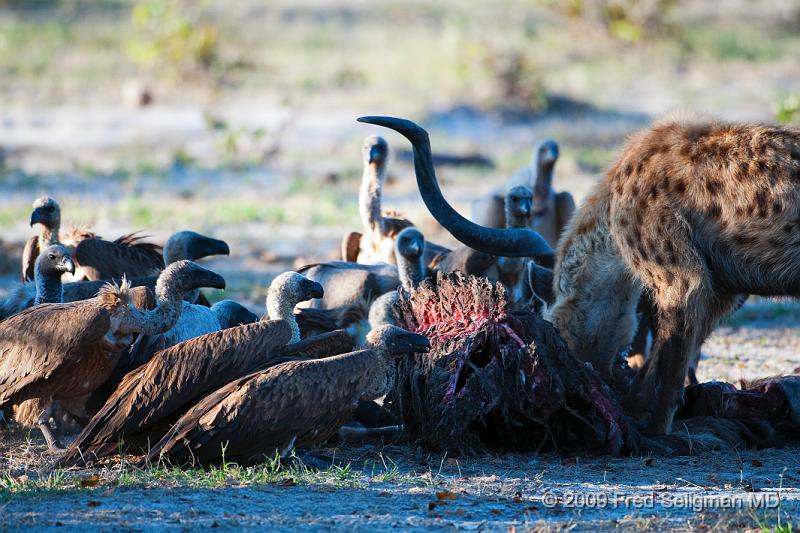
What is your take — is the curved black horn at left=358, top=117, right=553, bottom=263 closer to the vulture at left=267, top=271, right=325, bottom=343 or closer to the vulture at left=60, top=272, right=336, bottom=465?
the vulture at left=267, top=271, right=325, bottom=343

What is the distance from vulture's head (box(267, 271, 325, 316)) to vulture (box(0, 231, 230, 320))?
0.96 m

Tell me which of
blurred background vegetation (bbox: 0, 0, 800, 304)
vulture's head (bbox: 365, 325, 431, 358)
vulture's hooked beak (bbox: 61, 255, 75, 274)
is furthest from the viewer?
blurred background vegetation (bbox: 0, 0, 800, 304)

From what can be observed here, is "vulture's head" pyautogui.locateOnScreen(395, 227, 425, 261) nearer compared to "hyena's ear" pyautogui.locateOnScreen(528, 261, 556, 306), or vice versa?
"hyena's ear" pyautogui.locateOnScreen(528, 261, 556, 306)

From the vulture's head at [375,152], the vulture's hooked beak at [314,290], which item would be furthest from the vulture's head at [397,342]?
the vulture's head at [375,152]

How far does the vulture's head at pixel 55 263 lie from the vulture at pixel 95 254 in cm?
93

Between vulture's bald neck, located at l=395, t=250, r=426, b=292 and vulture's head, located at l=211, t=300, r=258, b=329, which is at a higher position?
vulture's bald neck, located at l=395, t=250, r=426, b=292

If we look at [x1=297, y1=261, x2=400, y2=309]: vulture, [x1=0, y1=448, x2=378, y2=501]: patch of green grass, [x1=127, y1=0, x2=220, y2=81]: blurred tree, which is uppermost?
[x1=127, y1=0, x2=220, y2=81]: blurred tree

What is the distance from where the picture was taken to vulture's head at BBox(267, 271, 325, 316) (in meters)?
6.13

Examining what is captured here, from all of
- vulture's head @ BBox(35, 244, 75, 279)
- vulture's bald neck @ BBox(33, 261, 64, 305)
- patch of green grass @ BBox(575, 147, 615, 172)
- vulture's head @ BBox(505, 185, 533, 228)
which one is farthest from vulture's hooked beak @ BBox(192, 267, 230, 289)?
patch of green grass @ BBox(575, 147, 615, 172)

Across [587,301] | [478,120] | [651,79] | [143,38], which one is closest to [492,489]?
[587,301]

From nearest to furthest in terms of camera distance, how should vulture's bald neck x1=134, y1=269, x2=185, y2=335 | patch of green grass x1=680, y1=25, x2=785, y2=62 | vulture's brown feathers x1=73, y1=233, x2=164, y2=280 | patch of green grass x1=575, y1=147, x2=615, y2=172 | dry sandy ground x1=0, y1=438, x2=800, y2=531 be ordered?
dry sandy ground x1=0, y1=438, x2=800, y2=531, vulture's bald neck x1=134, y1=269, x2=185, y2=335, vulture's brown feathers x1=73, y1=233, x2=164, y2=280, patch of green grass x1=575, y1=147, x2=615, y2=172, patch of green grass x1=680, y1=25, x2=785, y2=62

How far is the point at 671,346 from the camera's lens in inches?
236

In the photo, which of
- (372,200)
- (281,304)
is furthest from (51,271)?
(372,200)

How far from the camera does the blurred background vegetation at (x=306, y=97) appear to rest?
543 inches
